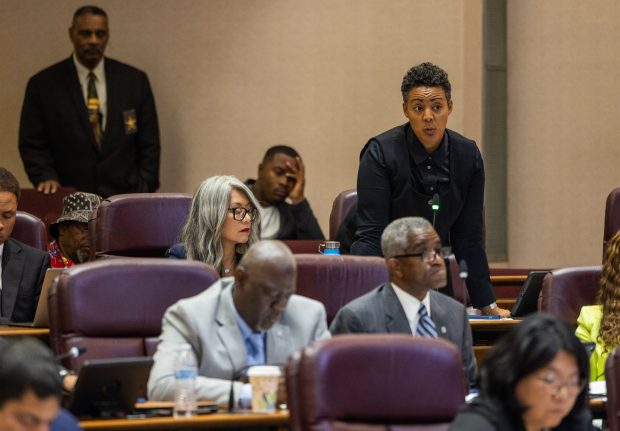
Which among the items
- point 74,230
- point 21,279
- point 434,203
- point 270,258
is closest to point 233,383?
point 270,258

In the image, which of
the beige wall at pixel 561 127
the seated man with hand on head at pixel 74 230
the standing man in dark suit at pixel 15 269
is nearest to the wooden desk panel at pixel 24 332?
the standing man in dark suit at pixel 15 269

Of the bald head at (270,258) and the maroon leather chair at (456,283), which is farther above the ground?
the bald head at (270,258)

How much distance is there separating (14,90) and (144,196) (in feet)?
11.3

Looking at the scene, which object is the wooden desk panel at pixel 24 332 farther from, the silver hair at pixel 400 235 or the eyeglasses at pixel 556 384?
the eyeglasses at pixel 556 384

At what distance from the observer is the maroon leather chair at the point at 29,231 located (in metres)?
6.32

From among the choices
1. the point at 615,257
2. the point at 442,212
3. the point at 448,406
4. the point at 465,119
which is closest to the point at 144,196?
the point at 442,212

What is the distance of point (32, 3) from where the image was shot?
30.3 feet

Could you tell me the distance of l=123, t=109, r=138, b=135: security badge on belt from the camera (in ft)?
28.2

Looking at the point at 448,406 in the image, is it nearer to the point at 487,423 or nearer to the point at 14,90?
the point at 487,423

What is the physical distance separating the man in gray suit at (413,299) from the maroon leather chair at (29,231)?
2.09 meters

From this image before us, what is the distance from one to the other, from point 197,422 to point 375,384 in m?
0.55

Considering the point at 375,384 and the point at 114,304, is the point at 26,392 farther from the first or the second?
the point at 114,304

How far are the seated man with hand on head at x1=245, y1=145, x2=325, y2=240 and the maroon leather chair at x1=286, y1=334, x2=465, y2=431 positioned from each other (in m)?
4.28

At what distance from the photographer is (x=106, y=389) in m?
4.00
